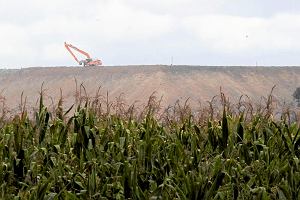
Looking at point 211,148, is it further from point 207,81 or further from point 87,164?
point 207,81

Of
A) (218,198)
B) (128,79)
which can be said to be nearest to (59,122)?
(218,198)

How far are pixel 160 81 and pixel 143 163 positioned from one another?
9097cm

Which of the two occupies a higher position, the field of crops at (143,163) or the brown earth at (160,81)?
the field of crops at (143,163)

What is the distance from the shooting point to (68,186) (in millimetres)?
5266

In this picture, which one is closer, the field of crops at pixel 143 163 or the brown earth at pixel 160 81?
the field of crops at pixel 143 163

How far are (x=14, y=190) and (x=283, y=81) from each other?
103244 millimetres

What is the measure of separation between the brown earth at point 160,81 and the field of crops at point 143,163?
257 feet

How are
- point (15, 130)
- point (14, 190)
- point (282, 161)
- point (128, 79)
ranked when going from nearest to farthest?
point (14, 190), point (282, 161), point (15, 130), point (128, 79)

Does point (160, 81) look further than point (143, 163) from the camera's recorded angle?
Yes

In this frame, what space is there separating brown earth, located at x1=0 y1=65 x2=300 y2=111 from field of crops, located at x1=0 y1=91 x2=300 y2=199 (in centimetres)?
A: 7826

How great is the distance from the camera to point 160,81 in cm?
9638

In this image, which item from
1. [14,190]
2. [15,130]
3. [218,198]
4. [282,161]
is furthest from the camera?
[15,130]

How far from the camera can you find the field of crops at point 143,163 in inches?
191

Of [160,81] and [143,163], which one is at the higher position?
[143,163]
